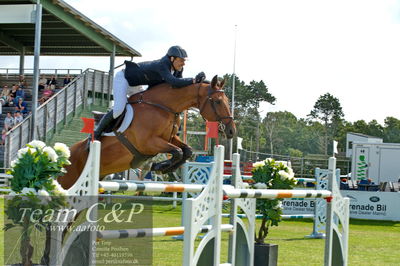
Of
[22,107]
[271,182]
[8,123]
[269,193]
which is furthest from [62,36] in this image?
[269,193]

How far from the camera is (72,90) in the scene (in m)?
22.1

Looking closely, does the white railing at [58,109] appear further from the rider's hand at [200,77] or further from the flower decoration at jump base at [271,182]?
the flower decoration at jump base at [271,182]

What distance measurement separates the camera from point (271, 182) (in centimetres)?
691

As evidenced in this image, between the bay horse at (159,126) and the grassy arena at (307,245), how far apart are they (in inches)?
42.3

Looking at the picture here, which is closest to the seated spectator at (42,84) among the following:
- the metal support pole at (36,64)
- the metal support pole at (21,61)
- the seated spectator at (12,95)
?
the seated spectator at (12,95)

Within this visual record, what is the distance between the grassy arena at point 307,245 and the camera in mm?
7426

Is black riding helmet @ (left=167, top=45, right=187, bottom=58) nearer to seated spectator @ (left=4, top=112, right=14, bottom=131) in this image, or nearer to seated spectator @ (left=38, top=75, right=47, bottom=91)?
seated spectator @ (left=4, top=112, right=14, bottom=131)

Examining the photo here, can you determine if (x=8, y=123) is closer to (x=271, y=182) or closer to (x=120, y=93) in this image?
(x=120, y=93)

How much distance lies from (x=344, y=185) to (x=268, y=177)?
500 inches

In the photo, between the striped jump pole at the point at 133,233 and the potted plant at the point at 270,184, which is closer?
the striped jump pole at the point at 133,233

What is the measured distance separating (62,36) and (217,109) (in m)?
17.4

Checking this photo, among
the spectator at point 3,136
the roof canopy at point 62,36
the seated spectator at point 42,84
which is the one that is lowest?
the spectator at point 3,136

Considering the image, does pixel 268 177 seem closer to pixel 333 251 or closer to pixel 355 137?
pixel 333 251

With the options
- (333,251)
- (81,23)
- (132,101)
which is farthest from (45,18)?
(333,251)
